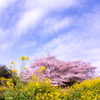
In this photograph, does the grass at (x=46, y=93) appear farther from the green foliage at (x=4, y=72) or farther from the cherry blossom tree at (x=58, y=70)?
the green foliage at (x=4, y=72)

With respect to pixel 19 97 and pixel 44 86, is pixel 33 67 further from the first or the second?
pixel 19 97

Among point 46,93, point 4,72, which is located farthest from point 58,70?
point 46,93

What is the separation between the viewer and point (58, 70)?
11672 millimetres

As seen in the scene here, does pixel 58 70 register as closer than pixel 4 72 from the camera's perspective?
No

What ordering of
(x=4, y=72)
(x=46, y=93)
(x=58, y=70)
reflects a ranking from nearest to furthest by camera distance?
(x=46, y=93)
(x=4, y=72)
(x=58, y=70)

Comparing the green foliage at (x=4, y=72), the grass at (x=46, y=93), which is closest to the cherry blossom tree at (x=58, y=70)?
the green foliage at (x=4, y=72)

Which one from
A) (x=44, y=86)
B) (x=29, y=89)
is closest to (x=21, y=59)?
(x=29, y=89)

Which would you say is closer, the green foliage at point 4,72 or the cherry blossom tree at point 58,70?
the cherry blossom tree at point 58,70

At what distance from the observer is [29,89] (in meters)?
5.18

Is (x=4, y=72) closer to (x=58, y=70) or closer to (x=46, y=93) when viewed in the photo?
(x=58, y=70)

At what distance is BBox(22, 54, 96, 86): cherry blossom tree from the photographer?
32.9ft

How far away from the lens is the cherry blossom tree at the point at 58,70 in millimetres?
10031

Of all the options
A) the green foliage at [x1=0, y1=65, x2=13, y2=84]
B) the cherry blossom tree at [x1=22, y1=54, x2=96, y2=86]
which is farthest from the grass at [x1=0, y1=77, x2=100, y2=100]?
the green foliage at [x1=0, y1=65, x2=13, y2=84]

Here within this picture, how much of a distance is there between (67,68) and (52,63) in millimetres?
2403
